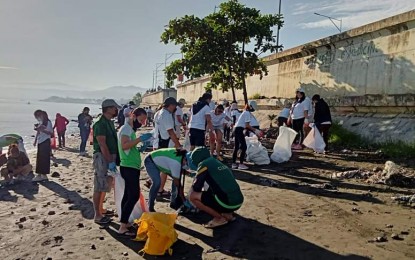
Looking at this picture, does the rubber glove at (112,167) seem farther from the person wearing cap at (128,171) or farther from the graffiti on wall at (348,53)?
the graffiti on wall at (348,53)

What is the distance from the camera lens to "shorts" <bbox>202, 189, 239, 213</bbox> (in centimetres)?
524

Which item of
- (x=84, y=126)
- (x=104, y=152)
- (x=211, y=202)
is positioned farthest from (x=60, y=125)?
(x=211, y=202)

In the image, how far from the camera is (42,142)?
9430 mm

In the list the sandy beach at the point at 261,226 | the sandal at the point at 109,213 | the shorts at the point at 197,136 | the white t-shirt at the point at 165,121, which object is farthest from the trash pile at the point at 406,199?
the sandal at the point at 109,213

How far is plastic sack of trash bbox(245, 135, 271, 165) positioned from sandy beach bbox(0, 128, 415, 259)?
1.36 meters

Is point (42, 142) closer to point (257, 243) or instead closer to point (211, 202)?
point (211, 202)

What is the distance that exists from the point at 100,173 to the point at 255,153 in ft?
16.8

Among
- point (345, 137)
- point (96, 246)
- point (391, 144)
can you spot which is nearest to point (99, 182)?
point (96, 246)

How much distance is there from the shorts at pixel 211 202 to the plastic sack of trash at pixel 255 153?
4.72 meters

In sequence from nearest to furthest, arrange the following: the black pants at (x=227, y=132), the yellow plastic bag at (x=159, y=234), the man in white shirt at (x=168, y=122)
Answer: the yellow plastic bag at (x=159, y=234) → the man in white shirt at (x=168, y=122) → the black pants at (x=227, y=132)

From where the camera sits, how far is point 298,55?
16.4m

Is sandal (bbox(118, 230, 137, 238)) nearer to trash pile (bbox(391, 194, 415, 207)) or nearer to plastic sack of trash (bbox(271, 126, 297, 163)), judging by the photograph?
trash pile (bbox(391, 194, 415, 207))

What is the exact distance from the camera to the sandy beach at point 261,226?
4465 millimetres

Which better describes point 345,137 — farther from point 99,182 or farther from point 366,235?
point 99,182
